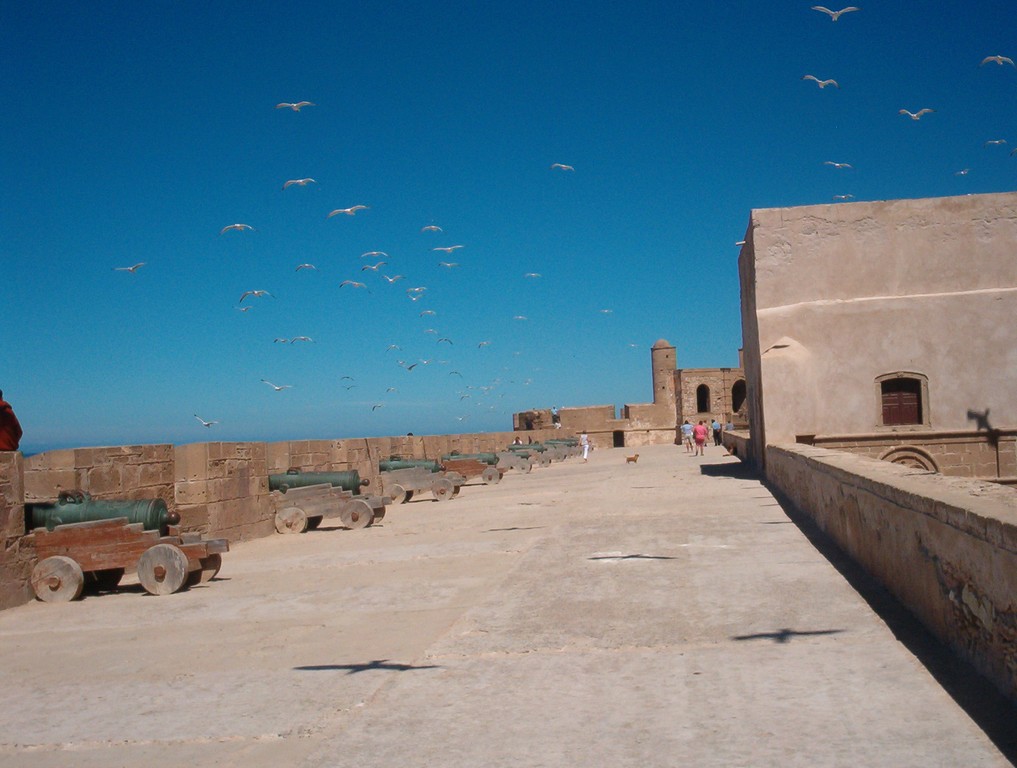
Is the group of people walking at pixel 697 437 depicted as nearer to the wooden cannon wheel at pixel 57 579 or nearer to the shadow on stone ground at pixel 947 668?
Answer: the shadow on stone ground at pixel 947 668

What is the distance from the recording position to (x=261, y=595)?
740 centimetres

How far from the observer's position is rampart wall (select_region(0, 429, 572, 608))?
25.4 feet

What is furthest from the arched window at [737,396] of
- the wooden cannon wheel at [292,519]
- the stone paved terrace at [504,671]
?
the stone paved terrace at [504,671]

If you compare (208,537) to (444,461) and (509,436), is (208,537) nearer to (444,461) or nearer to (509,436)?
(444,461)

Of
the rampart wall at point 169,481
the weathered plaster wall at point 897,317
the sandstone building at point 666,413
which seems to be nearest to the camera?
the rampart wall at point 169,481

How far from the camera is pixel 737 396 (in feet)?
171

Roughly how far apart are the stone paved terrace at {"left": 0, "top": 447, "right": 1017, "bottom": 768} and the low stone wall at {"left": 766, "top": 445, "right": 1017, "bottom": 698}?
0.21 metres

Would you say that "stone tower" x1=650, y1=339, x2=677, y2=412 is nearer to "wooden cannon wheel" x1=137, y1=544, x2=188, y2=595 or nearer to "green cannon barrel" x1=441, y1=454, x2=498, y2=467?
"green cannon barrel" x1=441, y1=454, x2=498, y2=467

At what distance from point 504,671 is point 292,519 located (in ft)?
30.1

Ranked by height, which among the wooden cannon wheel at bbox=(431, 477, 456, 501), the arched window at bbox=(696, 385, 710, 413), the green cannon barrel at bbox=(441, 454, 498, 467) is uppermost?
the arched window at bbox=(696, 385, 710, 413)

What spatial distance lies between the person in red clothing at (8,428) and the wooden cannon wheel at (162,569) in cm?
160

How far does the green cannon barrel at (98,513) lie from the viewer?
7965 mm

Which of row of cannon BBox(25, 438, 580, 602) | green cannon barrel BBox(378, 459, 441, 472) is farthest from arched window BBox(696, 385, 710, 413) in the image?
row of cannon BBox(25, 438, 580, 602)

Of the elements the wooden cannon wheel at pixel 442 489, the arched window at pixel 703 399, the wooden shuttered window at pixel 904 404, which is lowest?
the wooden cannon wheel at pixel 442 489
